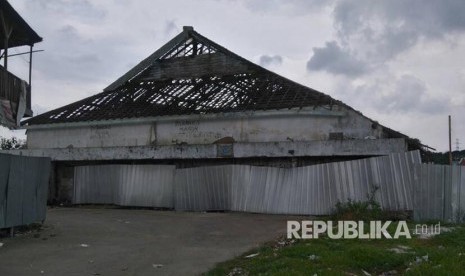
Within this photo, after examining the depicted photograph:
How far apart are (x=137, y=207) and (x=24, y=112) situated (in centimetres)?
571

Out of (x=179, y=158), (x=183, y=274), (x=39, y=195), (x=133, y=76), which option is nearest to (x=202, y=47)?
(x=133, y=76)

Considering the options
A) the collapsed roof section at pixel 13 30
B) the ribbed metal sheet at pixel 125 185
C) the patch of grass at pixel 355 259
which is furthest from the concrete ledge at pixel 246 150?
the patch of grass at pixel 355 259

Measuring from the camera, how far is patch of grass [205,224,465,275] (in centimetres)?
607

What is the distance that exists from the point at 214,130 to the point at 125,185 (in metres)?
3.98

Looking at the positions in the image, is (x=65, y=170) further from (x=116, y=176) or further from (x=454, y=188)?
(x=454, y=188)

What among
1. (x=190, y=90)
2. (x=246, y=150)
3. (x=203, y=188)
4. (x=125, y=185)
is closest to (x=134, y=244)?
(x=203, y=188)

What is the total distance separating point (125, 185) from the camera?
18.7m

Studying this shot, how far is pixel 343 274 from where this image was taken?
19.5ft

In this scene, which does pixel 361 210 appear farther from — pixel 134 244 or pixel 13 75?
pixel 13 75

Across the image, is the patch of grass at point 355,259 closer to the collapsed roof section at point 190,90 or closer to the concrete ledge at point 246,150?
the concrete ledge at point 246,150

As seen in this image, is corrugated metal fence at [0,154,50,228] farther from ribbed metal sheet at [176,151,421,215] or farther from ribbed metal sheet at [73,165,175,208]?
ribbed metal sheet at [73,165,175,208]

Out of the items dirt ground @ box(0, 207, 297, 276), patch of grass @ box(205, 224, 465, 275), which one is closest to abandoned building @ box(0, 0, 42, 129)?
dirt ground @ box(0, 207, 297, 276)

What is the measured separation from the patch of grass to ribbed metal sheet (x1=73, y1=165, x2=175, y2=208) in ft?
32.7

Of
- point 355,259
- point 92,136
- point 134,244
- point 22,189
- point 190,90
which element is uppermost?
point 190,90
